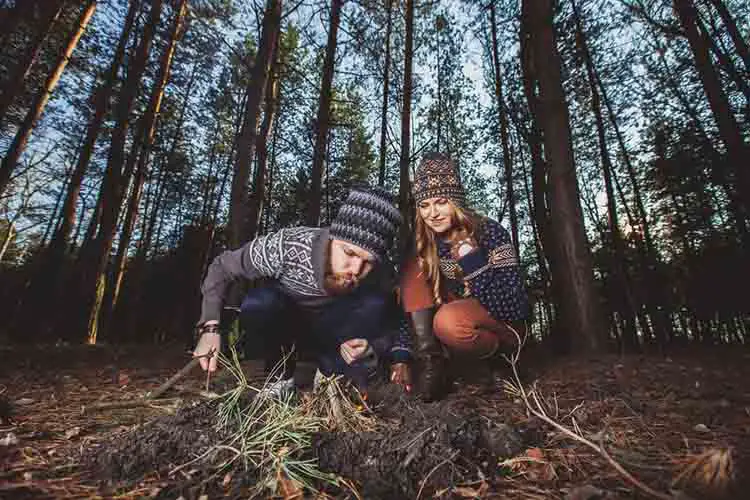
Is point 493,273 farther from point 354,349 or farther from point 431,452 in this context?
point 431,452

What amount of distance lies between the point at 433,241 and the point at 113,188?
347 inches

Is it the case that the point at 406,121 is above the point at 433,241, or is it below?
above

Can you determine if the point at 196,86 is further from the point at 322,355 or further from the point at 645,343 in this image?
the point at 645,343

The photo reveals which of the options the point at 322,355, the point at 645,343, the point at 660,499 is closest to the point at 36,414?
the point at 322,355

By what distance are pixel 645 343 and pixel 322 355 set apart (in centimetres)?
1533

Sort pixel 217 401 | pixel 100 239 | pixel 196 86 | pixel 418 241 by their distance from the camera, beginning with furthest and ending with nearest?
pixel 196 86, pixel 100 239, pixel 418 241, pixel 217 401

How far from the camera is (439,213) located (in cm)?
235

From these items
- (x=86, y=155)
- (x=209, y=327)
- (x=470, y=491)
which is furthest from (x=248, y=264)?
(x=86, y=155)

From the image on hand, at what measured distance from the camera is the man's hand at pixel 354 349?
92.9 inches

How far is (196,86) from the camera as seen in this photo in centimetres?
1447

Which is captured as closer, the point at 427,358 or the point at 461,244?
the point at 427,358

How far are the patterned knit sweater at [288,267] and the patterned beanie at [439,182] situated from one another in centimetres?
60

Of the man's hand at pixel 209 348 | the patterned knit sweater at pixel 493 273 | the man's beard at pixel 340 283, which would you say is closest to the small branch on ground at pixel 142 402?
the man's hand at pixel 209 348

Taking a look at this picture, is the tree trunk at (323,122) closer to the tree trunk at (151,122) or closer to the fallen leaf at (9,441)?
the tree trunk at (151,122)
